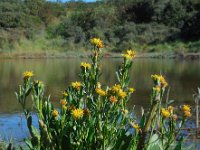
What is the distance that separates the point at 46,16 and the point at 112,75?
1129 inches

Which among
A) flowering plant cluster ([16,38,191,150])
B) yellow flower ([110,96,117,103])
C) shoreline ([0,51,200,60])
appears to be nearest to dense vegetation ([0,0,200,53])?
shoreline ([0,51,200,60])

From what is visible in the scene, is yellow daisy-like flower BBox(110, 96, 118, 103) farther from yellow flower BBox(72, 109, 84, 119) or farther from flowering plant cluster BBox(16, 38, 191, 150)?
yellow flower BBox(72, 109, 84, 119)

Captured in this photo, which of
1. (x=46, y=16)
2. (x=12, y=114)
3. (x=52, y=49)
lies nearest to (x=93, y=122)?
(x=12, y=114)

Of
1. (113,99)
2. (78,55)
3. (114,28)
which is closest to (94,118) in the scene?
(113,99)

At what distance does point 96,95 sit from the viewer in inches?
69.9

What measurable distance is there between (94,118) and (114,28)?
37533 mm

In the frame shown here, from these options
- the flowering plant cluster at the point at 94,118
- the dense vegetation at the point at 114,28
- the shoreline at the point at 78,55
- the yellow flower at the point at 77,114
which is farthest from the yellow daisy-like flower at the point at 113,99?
the dense vegetation at the point at 114,28

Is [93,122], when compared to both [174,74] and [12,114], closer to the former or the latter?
[12,114]

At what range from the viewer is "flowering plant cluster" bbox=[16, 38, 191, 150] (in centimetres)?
166

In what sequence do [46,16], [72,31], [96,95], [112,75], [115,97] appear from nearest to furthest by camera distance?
[115,97]
[96,95]
[112,75]
[72,31]
[46,16]

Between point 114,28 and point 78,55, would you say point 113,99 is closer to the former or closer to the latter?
point 78,55

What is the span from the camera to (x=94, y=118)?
177 cm

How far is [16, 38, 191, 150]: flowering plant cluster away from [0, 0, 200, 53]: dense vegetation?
31525mm

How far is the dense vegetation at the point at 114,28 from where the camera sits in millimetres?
36209
